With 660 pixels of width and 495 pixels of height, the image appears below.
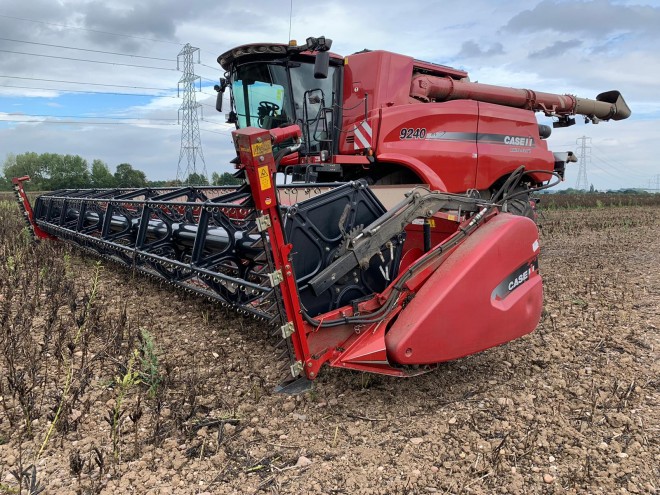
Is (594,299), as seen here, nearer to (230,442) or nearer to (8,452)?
(230,442)

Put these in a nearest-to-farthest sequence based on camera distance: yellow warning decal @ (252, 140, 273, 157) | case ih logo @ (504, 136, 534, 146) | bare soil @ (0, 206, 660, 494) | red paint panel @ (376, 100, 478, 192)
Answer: bare soil @ (0, 206, 660, 494)
yellow warning decal @ (252, 140, 273, 157)
red paint panel @ (376, 100, 478, 192)
case ih logo @ (504, 136, 534, 146)

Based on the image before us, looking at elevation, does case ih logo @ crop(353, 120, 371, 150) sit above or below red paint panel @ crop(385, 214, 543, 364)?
above

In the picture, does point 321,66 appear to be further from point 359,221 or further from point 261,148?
point 261,148

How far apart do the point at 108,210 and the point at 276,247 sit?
381 centimetres

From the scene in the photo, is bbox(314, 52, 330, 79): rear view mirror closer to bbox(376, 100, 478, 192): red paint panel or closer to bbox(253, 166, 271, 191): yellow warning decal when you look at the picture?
bbox(376, 100, 478, 192): red paint panel

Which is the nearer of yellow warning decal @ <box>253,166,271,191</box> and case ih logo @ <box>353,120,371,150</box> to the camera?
yellow warning decal @ <box>253,166,271,191</box>

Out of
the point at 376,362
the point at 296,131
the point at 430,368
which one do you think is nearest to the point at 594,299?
the point at 430,368

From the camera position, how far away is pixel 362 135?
5.32m

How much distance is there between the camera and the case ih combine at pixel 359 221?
2551 millimetres

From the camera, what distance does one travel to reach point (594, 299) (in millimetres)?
4703

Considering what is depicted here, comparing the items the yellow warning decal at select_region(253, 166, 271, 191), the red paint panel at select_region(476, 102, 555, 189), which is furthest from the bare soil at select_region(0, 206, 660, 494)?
the red paint panel at select_region(476, 102, 555, 189)

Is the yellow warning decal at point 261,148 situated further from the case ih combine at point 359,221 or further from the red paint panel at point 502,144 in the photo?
the red paint panel at point 502,144

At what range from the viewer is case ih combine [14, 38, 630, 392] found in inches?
100

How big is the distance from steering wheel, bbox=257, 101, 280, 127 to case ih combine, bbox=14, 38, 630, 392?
0.05ft
